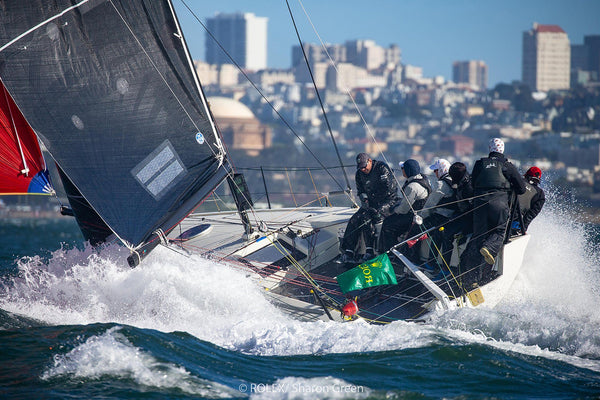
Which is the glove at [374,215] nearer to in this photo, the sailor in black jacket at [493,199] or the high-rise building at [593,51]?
the sailor in black jacket at [493,199]

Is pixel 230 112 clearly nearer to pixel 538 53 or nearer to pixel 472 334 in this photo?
pixel 538 53

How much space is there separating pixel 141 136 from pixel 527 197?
318 cm

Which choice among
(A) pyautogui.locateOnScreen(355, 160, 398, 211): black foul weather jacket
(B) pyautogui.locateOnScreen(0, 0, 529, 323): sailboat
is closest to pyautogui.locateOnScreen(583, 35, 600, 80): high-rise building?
(A) pyautogui.locateOnScreen(355, 160, 398, 211): black foul weather jacket

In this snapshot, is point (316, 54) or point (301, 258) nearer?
point (301, 258)

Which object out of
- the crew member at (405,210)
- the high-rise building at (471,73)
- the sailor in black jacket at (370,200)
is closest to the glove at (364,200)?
the sailor in black jacket at (370,200)

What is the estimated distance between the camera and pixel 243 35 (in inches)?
6368

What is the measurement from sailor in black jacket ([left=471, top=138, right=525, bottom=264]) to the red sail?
151 inches

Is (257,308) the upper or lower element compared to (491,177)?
lower

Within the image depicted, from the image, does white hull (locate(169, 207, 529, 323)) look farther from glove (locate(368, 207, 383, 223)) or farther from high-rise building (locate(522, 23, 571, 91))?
high-rise building (locate(522, 23, 571, 91))

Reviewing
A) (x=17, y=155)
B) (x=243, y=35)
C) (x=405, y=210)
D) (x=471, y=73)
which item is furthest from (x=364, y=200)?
(x=243, y=35)

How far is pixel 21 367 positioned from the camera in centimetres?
491

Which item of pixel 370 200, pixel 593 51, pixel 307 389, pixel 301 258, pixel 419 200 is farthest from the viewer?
pixel 593 51

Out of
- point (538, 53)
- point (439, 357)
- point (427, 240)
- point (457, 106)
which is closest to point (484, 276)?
point (427, 240)

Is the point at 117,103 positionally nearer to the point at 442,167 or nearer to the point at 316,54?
the point at 442,167
